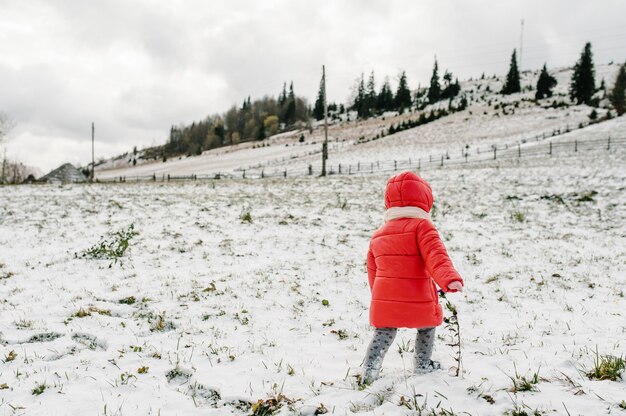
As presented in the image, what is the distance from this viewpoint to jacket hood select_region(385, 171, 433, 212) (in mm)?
3475

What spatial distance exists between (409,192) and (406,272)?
714 mm

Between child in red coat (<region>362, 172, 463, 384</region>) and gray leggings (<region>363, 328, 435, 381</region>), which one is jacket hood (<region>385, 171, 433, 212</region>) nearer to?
child in red coat (<region>362, 172, 463, 384</region>)

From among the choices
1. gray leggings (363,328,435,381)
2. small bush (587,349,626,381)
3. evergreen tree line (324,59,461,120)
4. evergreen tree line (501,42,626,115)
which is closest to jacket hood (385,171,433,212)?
gray leggings (363,328,435,381)

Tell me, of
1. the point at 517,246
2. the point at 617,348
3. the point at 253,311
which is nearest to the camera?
the point at 617,348

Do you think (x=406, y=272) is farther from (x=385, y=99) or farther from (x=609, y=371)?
(x=385, y=99)

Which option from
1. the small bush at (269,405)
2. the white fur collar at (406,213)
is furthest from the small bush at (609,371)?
the small bush at (269,405)

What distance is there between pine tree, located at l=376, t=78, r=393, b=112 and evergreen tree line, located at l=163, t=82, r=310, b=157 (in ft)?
73.9

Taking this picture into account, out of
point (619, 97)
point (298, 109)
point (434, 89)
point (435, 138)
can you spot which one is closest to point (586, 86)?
point (619, 97)

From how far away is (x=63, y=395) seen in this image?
3248 millimetres

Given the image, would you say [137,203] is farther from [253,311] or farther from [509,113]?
[509,113]

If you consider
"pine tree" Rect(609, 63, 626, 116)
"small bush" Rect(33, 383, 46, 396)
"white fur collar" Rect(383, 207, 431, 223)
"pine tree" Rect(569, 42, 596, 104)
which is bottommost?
"small bush" Rect(33, 383, 46, 396)

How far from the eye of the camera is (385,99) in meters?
112

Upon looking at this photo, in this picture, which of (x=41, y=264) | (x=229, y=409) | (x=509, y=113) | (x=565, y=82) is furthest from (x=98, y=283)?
(x=565, y=82)

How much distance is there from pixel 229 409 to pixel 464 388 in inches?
75.6
